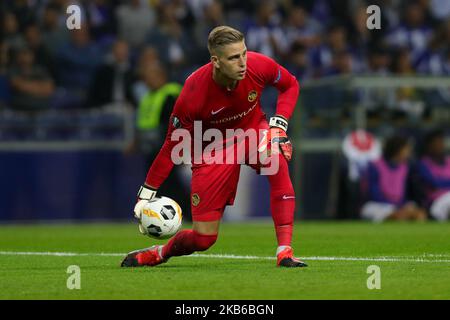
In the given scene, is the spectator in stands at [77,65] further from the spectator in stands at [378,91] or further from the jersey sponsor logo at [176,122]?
the jersey sponsor logo at [176,122]

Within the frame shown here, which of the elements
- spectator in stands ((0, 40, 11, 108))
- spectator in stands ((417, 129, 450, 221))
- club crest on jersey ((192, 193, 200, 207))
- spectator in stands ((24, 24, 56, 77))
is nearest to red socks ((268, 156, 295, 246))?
club crest on jersey ((192, 193, 200, 207))

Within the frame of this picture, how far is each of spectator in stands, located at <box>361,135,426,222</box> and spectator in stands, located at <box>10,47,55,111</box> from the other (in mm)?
5007

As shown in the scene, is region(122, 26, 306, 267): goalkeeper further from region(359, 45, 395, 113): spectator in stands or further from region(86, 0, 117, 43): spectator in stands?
region(86, 0, 117, 43): spectator in stands

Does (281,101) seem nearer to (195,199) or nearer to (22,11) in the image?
(195,199)

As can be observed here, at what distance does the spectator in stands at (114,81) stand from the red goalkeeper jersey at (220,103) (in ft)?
29.3

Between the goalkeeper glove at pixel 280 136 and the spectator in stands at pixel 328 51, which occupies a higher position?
the spectator in stands at pixel 328 51

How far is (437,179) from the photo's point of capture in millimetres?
17844

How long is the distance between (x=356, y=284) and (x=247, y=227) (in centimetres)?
893

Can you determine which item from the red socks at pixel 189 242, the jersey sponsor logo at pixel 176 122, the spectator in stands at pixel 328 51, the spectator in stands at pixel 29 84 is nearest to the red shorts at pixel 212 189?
the red socks at pixel 189 242

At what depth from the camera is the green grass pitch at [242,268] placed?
7.10 m

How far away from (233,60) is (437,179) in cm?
987

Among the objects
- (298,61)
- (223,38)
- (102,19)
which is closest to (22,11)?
(102,19)

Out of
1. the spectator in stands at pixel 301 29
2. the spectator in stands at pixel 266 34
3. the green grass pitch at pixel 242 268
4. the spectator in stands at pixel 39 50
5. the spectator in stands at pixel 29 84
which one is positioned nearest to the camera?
the green grass pitch at pixel 242 268

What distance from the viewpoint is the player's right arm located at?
880 centimetres
